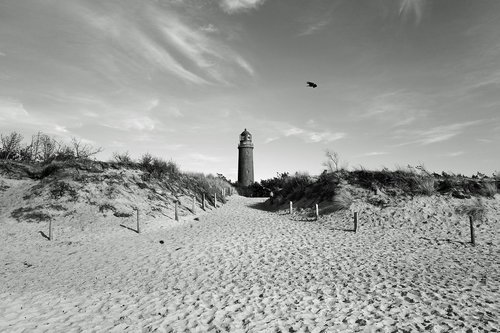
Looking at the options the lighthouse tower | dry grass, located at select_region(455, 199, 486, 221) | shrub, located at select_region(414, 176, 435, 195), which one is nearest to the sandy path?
dry grass, located at select_region(455, 199, 486, 221)

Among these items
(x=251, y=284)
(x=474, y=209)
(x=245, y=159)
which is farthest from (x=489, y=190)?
(x=245, y=159)

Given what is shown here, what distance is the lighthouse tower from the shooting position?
4750cm

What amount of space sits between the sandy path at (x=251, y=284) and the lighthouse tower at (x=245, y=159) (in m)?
32.4

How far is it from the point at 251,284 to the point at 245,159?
1533 inches

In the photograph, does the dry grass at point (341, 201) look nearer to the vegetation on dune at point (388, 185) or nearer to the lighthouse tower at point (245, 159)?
the vegetation on dune at point (388, 185)

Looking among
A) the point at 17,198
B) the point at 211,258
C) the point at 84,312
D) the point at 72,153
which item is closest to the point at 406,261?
the point at 211,258

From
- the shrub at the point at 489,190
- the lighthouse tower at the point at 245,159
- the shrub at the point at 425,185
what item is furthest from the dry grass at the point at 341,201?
the lighthouse tower at the point at 245,159

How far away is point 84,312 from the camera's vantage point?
7449mm

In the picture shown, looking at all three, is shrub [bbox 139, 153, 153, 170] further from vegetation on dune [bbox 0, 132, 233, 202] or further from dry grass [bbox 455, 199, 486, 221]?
dry grass [bbox 455, 199, 486, 221]

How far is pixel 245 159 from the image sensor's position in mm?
47594

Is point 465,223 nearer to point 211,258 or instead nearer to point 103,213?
point 211,258

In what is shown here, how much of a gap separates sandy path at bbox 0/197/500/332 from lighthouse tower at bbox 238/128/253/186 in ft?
106

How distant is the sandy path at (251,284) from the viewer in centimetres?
668

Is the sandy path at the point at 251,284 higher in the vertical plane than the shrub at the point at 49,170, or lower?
lower
